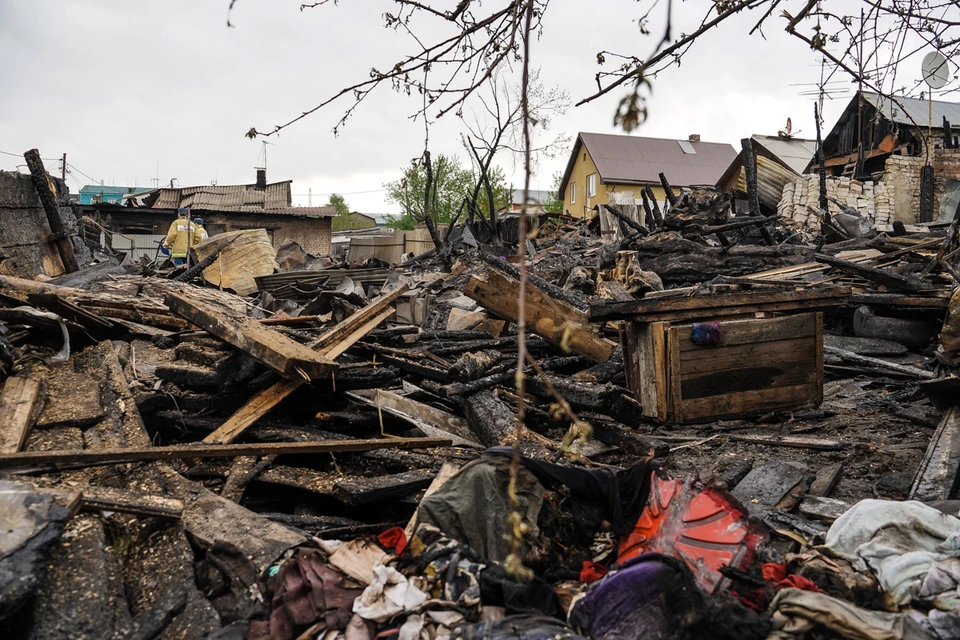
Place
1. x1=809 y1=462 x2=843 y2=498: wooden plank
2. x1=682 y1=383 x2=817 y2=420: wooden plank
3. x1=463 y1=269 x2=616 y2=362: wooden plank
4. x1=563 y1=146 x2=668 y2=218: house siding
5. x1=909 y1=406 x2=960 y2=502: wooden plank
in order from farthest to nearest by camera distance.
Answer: x1=563 y1=146 x2=668 y2=218: house siding
x1=463 y1=269 x2=616 y2=362: wooden plank
x1=682 y1=383 x2=817 y2=420: wooden plank
x1=809 y1=462 x2=843 y2=498: wooden plank
x1=909 y1=406 x2=960 y2=502: wooden plank

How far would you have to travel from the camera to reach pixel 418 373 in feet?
20.1

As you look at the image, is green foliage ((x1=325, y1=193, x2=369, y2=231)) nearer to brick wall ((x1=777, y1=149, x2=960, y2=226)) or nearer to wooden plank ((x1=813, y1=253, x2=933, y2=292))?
brick wall ((x1=777, y1=149, x2=960, y2=226))

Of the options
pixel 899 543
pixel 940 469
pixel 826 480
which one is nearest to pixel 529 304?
pixel 826 480

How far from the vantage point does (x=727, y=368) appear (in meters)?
5.62

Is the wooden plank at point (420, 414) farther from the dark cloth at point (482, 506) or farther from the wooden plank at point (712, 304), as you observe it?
the dark cloth at point (482, 506)

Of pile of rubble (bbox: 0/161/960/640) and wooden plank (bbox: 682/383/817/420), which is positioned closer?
pile of rubble (bbox: 0/161/960/640)

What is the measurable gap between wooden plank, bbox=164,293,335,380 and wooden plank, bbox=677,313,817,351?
10.1 feet

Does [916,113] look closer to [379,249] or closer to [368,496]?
[379,249]

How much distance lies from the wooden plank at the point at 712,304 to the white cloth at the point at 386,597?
131 inches

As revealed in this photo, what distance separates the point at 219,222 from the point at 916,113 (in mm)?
27338

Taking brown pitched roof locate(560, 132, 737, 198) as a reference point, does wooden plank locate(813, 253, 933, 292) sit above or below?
below

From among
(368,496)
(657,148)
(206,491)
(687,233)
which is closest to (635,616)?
(368,496)

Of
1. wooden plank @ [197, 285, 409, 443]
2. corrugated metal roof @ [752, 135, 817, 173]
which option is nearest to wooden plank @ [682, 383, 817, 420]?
wooden plank @ [197, 285, 409, 443]

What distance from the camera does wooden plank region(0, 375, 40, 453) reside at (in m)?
3.63
